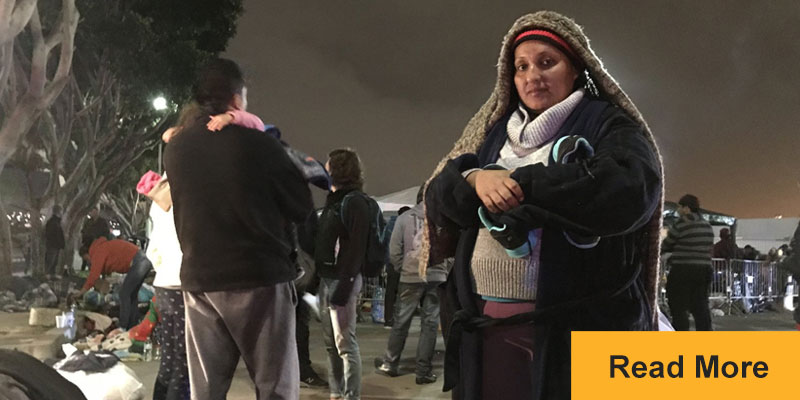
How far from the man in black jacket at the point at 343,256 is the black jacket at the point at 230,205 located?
1.74 metres

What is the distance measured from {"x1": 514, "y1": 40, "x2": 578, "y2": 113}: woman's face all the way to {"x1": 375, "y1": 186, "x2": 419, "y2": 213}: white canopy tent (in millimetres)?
9380

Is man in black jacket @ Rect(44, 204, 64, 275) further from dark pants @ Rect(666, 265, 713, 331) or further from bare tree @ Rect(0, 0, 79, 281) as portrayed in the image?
dark pants @ Rect(666, 265, 713, 331)

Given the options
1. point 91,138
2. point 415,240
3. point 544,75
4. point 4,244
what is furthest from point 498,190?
point 91,138

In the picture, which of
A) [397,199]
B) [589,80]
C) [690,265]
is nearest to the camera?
[589,80]

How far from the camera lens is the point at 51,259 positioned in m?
14.5

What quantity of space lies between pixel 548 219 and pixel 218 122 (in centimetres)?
147

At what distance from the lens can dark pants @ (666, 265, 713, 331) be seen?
6625mm

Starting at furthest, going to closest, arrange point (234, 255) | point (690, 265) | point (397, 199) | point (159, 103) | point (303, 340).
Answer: point (159, 103) → point (397, 199) → point (690, 265) → point (303, 340) → point (234, 255)

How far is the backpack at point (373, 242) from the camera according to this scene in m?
4.34

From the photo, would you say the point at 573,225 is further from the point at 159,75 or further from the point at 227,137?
the point at 159,75

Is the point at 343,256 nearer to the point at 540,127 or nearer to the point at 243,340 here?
the point at 243,340

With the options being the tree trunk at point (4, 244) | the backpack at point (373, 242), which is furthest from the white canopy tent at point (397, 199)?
the tree trunk at point (4, 244)

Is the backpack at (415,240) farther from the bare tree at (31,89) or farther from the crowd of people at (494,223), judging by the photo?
the bare tree at (31,89)

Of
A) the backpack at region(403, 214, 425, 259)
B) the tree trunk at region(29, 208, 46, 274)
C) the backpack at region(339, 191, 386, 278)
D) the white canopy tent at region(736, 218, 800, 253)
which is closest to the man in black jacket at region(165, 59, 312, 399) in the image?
the backpack at region(339, 191, 386, 278)
